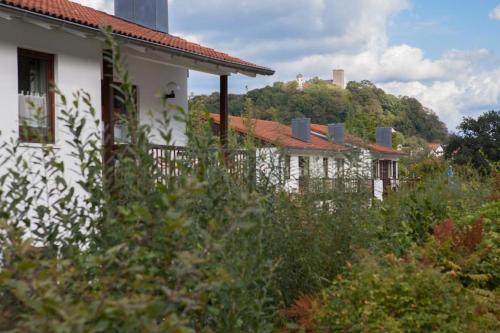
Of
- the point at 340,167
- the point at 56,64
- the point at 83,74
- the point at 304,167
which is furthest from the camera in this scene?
the point at 83,74

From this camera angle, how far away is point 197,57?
47.0ft

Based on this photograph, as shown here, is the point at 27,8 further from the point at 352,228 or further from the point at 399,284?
the point at 399,284

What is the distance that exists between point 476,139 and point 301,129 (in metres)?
11.6

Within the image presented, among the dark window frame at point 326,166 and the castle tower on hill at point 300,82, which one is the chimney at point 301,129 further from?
the dark window frame at point 326,166

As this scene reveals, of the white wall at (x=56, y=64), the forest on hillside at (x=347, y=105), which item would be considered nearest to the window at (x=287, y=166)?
the forest on hillside at (x=347, y=105)

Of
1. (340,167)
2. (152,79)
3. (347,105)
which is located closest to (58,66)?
(152,79)

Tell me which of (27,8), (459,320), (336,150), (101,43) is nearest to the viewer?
(459,320)

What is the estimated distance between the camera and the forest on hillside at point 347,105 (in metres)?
24.3

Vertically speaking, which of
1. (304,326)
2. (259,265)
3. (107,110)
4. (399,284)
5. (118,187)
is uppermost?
(107,110)

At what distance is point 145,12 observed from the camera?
17.4 m

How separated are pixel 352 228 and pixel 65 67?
307 inches

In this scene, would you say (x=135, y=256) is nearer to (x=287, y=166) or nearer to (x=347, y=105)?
(x=287, y=166)

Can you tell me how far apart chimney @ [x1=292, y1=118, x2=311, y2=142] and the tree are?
9412 millimetres

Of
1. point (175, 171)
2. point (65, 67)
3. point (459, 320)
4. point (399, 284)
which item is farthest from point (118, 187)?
point (65, 67)
